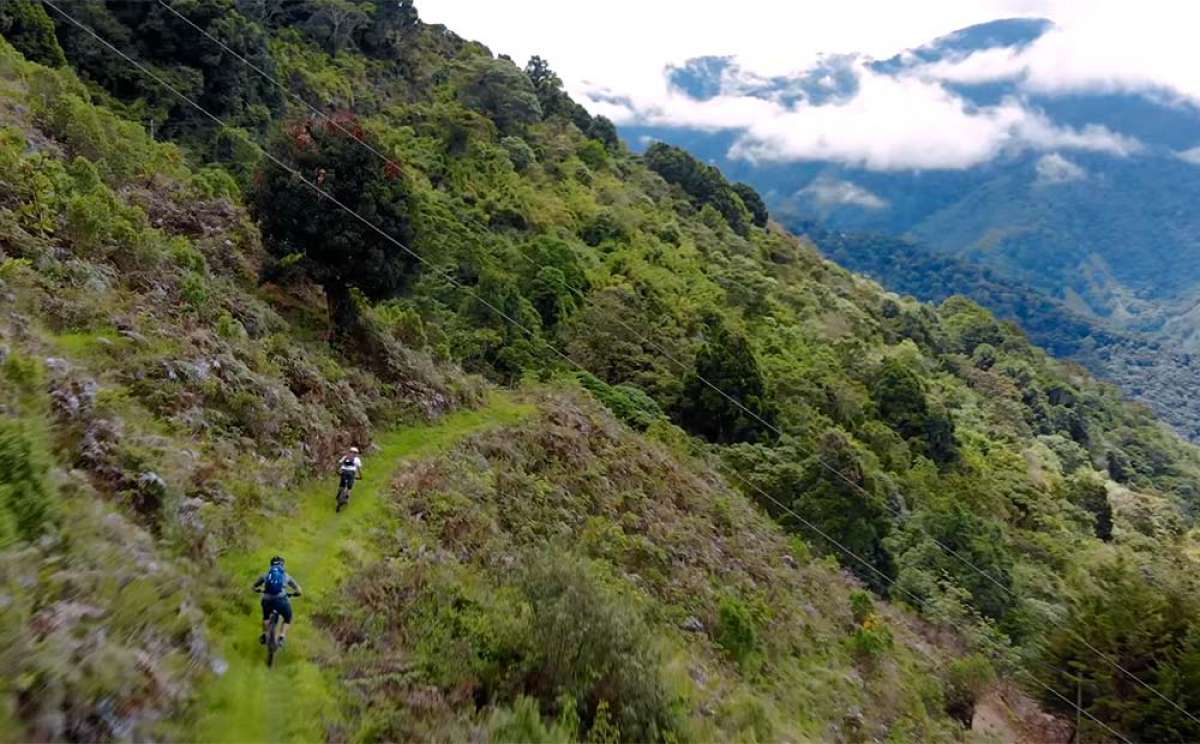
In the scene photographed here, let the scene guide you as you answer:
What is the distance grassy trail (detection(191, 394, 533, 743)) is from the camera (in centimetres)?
905

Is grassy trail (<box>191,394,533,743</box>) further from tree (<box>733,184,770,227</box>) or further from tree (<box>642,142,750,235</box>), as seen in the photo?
tree (<box>733,184,770,227</box>)

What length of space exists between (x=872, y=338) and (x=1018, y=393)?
72.9ft

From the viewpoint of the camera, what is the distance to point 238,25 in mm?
40750

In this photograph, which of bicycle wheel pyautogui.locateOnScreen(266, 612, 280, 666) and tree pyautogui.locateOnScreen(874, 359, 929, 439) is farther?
tree pyautogui.locateOnScreen(874, 359, 929, 439)

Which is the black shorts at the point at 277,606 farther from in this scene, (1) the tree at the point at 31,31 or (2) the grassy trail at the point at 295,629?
(1) the tree at the point at 31,31

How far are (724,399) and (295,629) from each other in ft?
80.8

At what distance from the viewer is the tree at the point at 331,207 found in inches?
809

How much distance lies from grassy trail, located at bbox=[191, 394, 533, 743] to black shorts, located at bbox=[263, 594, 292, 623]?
391mm

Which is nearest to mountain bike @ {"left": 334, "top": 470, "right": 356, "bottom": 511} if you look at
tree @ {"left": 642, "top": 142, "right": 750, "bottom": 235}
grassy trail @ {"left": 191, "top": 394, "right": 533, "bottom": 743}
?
grassy trail @ {"left": 191, "top": 394, "right": 533, "bottom": 743}

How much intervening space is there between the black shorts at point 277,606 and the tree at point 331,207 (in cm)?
1186

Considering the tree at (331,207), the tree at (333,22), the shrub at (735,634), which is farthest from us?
the tree at (333,22)

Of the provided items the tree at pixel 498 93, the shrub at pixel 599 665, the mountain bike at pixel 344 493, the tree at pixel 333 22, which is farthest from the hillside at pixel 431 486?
the tree at pixel 498 93

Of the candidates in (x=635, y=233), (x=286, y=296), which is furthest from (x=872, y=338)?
(x=286, y=296)

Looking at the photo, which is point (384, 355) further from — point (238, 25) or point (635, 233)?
point (635, 233)
